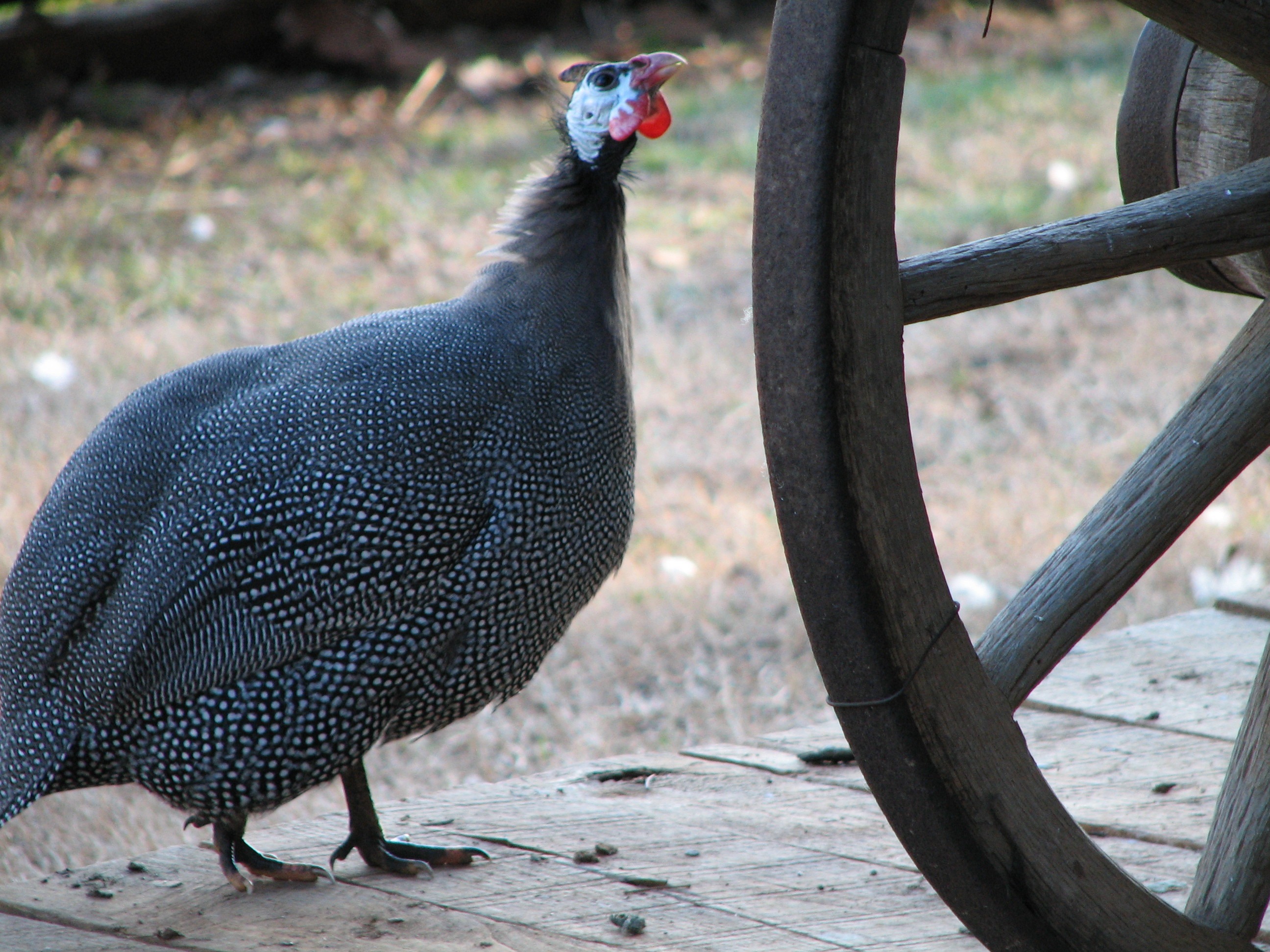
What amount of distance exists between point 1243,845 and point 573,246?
130cm

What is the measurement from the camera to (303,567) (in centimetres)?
193

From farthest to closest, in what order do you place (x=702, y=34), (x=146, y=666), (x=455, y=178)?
(x=702, y=34) < (x=455, y=178) < (x=146, y=666)

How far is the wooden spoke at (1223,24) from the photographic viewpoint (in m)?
1.31

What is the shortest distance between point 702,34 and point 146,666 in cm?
722

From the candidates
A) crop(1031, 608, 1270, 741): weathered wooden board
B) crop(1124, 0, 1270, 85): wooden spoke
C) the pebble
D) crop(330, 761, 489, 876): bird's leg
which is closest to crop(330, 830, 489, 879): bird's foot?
crop(330, 761, 489, 876): bird's leg

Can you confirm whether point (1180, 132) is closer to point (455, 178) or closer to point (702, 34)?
point (455, 178)

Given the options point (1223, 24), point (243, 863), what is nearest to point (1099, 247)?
point (1223, 24)

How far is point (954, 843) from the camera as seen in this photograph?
1.34 metres

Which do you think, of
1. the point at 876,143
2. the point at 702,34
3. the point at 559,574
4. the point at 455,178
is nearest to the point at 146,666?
the point at 559,574

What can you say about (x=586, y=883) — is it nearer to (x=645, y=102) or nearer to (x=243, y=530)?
(x=243, y=530)

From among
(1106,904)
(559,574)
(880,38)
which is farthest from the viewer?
(559,574)

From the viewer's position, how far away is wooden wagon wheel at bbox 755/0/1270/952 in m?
1.27

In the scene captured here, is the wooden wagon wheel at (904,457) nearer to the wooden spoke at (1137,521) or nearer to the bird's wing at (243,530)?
the wooden spoke at (1137,521)

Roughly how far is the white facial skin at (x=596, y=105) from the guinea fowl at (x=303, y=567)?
35 centimetres
